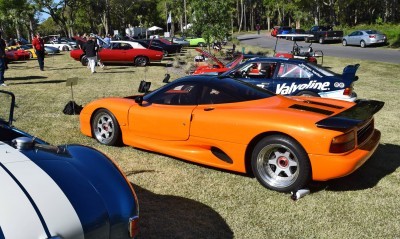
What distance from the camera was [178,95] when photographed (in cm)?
538

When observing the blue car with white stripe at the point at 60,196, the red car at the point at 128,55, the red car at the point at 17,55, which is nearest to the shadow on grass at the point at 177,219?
the blue car with white stripe at the point at 60,196

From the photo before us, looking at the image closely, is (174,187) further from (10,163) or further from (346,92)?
(346,92)

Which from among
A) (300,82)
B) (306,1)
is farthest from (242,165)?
(306,1)

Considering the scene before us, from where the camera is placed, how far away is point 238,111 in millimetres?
4762

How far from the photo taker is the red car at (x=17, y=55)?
23.4m

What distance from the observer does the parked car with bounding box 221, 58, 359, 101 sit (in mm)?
8156

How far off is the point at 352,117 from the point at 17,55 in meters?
23.6

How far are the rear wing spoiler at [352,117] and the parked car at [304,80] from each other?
3093 mm

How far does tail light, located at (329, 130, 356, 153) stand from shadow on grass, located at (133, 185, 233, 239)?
1.37m

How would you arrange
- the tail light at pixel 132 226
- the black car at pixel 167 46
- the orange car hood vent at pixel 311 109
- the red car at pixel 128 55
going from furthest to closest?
the black car at pixel 167 46 → the red car at pixel 128 55 → the orange car hood vent at pixel 311 109 → the tail light at pixel 132 226

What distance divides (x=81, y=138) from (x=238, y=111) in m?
3.17

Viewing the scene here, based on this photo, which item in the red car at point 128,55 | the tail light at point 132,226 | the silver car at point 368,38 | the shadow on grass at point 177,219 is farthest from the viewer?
the silver car at point 368,38

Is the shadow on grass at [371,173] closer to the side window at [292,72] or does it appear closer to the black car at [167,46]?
the side window at [292,72]

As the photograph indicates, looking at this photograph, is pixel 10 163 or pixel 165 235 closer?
pixel 10 163
